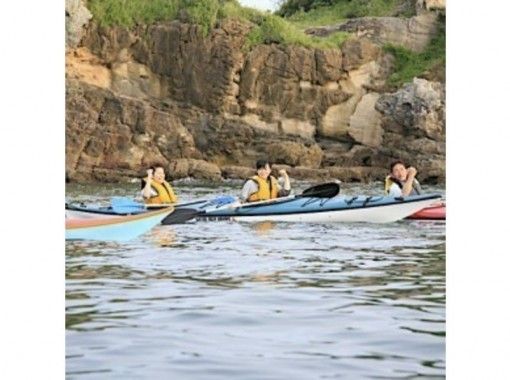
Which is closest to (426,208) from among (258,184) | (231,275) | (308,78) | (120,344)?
(258,184)

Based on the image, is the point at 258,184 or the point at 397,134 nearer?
the point at 258,184

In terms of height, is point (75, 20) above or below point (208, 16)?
below

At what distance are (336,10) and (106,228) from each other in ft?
54.2

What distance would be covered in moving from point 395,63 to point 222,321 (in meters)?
16.0

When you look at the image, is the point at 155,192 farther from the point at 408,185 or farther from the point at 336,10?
the point at 336,10

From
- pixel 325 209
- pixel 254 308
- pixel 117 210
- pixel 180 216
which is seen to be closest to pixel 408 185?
pixel 325 209

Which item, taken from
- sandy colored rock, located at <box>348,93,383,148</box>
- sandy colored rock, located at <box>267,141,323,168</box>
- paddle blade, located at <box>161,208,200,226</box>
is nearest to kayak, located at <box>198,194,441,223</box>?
paddle blade, located at <box>161,208,200,226</box>

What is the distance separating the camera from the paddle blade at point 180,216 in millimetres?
7391

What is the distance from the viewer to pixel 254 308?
4578 mm

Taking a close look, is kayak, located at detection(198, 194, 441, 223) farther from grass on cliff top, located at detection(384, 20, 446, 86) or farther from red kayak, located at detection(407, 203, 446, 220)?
grass on cliff top, located at detection(384, 20, 446, 86)
